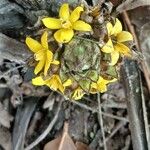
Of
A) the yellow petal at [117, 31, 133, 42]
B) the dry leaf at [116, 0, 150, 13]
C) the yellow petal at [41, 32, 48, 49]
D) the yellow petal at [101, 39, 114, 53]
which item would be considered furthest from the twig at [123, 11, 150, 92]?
the yellow petal at [41, 32, 48, 49]

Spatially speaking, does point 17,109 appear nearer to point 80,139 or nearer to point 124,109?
point 80,139

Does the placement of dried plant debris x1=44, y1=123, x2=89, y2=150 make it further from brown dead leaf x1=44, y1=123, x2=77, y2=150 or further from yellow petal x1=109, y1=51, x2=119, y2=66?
yellow petal x1=109, y1=51, x2=119, y2=66

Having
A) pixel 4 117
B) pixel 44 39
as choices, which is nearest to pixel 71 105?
pixel 4 117

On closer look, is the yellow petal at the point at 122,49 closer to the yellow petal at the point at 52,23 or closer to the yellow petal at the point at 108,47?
the yellow petal at the point at 108,47

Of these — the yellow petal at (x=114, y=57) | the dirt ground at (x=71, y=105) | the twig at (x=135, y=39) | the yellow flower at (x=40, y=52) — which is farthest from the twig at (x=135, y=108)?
the yellow flower at (x=40, y=52)

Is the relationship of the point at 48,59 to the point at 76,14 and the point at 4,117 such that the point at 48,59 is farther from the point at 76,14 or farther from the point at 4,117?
the point at 4,117

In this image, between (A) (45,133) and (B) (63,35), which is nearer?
(B) (63,35)

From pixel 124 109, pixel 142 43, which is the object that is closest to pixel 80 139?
pixel 124 109
